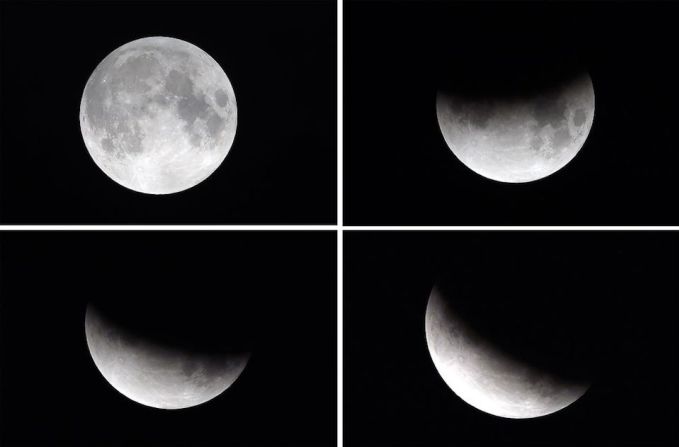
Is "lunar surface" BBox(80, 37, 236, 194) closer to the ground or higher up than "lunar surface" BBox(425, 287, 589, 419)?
higher up

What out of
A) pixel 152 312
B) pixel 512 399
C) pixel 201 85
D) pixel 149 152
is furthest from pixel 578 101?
pixel 152 312

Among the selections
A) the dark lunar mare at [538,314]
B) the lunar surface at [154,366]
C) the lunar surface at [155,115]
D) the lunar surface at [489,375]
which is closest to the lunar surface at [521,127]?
the dark lunar mare at [538,314]

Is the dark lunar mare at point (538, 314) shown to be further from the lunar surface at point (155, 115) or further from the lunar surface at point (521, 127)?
the lunar surface at point (155, 115)

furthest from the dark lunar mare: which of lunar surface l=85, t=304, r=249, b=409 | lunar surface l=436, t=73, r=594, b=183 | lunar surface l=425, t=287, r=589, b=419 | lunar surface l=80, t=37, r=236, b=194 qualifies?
lunar surface l=80, t=37, r=236, b=194

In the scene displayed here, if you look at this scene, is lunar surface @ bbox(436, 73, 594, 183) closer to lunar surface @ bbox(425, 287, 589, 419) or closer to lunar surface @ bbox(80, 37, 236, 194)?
lunar surface @ bbox(425, 287, 589, 419)

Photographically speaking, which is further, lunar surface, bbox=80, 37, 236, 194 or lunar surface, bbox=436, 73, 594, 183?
lunar surface, bbox=436, 73, 594, 183

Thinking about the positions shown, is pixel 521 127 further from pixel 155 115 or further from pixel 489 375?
pixel 155 115

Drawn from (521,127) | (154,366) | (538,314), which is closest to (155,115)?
(154,366)
